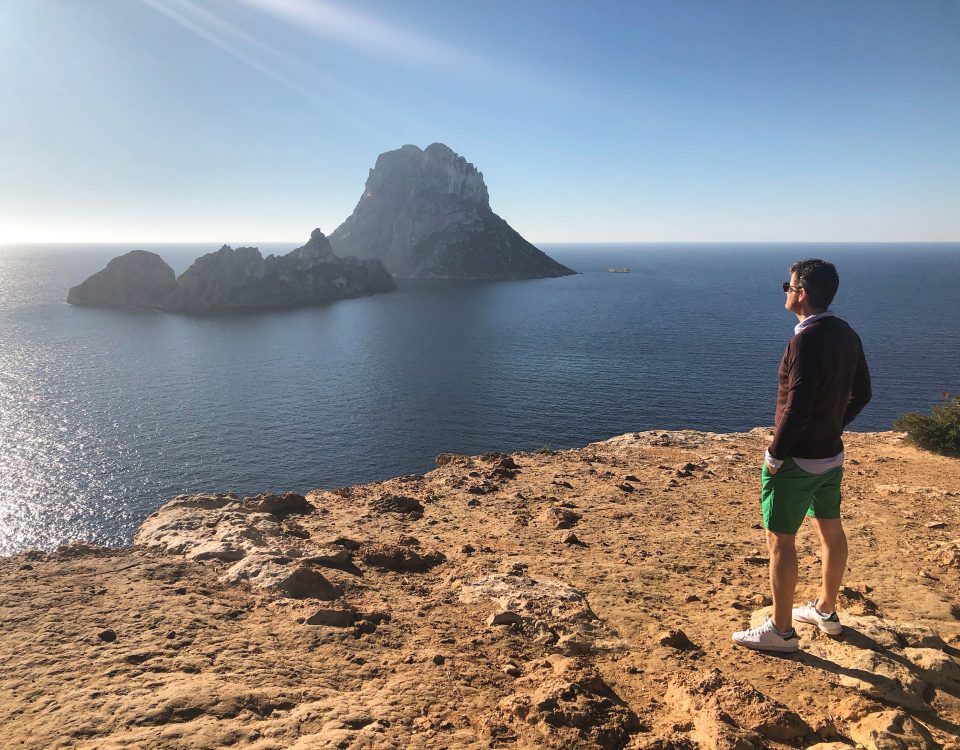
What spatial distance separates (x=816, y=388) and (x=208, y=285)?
155 meters

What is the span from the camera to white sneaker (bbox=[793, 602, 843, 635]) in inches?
254

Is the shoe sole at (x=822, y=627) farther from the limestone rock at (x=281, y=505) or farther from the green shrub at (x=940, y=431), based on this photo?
the green shrub at (x=940, y=431)

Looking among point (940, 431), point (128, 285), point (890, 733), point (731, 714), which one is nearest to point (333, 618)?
point (731, 714)

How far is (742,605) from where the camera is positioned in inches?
315

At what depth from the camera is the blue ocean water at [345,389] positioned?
44594 millimetres

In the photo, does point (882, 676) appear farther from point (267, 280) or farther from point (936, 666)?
point (267, 280)

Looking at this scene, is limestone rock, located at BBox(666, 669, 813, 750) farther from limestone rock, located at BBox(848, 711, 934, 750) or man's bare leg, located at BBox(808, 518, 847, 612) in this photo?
man's bare leg, located at BBox(808, 518, 847, 612)

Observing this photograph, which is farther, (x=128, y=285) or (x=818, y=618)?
(x=128, y=285)

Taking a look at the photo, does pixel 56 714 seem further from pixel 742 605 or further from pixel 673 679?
pixel 742 605

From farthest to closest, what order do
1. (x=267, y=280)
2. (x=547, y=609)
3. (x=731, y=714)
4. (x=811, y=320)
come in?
1. (x=267, y=280)
2. (x=547, y=609)
3. (x=811, y=320)
4. (x=731, y=714)

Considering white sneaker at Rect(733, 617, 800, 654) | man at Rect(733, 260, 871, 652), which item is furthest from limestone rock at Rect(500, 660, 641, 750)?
man at Rect(733, 260, 871, 652)

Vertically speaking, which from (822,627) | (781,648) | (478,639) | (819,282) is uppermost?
(819,282)

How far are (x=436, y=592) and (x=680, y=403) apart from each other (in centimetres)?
5440

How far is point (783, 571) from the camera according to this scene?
20.4 ft
